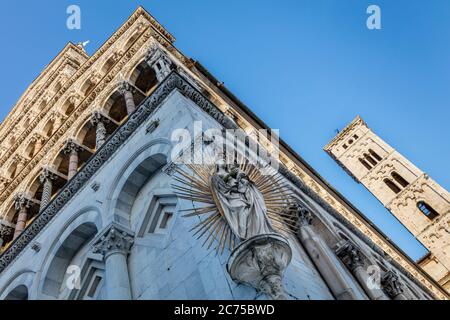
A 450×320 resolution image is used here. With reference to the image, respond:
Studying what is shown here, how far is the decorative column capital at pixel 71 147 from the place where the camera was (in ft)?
61.6

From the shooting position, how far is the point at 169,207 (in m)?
10.5

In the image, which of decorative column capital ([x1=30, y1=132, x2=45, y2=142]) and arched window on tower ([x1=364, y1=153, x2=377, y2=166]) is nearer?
decorative column capital ([x1=30, y1=132, x2=45, y2=142])

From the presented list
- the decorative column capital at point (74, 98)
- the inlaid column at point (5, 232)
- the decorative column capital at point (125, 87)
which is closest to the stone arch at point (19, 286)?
the inlaid column at point (5, 232)

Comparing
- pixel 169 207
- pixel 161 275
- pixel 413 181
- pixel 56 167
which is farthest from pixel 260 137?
pixel 413 181

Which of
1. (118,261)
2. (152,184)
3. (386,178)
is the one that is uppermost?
(386,178)

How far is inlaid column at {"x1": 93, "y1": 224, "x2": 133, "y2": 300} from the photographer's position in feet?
30.6

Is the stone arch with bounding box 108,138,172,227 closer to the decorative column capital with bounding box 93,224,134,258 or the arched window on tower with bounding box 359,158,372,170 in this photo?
the decorative column capital with bounding box 93,224,134,258

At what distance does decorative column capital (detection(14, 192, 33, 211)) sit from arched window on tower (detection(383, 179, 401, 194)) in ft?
112

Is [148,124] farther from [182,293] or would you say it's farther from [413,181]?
[413,181]

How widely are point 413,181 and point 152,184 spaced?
114 ft

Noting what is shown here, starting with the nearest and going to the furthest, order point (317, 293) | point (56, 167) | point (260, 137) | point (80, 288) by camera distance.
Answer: point (317, 293)
point (80, 288)
point (56, 167)
point (260, 137)

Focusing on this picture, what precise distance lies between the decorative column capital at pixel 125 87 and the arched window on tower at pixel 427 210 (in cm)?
3019

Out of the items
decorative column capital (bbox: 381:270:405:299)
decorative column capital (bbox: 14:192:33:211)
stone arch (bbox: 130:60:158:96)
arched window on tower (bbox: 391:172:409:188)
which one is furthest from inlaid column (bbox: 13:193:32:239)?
arched window on tower (bbox: 391:172:409:188)

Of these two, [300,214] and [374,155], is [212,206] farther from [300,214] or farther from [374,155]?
[374,155]
